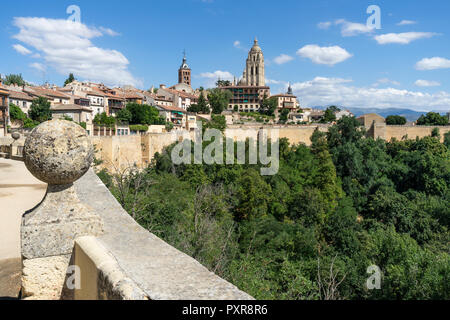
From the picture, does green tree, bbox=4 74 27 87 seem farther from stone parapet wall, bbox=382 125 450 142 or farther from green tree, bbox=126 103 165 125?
stone parapet wall, bbox=382 125 450 142

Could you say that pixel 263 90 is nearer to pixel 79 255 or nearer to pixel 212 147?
pixel 212 147

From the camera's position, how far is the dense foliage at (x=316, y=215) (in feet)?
42.6

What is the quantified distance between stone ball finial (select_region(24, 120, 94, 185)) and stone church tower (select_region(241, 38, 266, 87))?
4130 inches

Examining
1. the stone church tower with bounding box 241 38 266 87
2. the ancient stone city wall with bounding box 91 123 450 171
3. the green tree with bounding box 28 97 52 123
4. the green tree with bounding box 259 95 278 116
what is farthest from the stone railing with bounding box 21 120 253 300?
the stone church tower with bounding box 241 38 266 87

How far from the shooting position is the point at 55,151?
118 inches

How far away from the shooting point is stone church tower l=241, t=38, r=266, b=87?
→ 105 metres

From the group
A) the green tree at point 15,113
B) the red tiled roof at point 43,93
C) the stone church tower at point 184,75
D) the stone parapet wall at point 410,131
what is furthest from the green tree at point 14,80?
the stone parapet wall at point 410,131

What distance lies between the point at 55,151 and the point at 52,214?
60 centimetres

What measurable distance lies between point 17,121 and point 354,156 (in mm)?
41403

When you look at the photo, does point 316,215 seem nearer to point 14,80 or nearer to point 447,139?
point 447,139

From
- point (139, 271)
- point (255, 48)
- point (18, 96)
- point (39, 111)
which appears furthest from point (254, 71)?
point (139, 271)

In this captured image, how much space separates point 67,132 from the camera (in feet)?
9.98

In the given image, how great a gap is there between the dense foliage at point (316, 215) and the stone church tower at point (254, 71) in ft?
191
